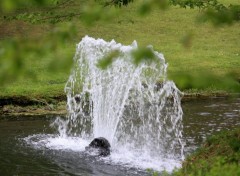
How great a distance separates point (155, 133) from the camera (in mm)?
15570

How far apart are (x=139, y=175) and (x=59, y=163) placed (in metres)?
2.36

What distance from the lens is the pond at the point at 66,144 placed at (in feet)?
38.1

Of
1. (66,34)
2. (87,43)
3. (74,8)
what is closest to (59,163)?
(87,43)

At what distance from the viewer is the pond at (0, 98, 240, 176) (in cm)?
1162

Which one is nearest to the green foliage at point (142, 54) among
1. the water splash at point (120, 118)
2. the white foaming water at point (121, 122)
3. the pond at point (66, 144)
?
the pond at point (66, 144)

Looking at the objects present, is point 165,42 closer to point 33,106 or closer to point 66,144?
point 33,106

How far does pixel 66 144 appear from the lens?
47.1 feet

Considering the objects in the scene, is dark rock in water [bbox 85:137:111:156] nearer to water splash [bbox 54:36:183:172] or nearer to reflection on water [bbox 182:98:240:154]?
water splash [bbox 54:36:183:172]

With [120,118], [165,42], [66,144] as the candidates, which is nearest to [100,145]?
[66,144]

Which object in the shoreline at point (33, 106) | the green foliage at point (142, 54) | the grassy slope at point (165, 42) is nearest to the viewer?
the green foliage at point (142, 54)

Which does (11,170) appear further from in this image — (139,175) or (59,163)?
(139,175)

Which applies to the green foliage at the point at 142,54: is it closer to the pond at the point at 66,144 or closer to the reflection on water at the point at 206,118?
the pond at the point at 66,144

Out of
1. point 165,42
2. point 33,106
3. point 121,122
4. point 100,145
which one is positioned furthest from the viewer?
point 165,42

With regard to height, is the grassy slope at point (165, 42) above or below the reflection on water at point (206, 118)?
above
